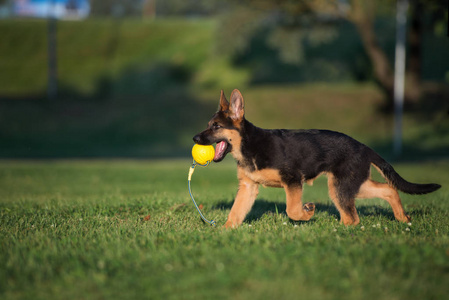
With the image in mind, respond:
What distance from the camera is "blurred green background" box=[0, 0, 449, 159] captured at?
28.0 m

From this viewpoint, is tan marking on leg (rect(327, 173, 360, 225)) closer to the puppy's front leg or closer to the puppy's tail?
the puppy's tail

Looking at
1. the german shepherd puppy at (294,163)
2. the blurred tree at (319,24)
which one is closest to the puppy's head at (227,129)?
the german shepherd puppy at (294,163)

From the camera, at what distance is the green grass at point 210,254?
4.00 metres

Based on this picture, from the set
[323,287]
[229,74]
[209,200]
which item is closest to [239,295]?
[323,287]

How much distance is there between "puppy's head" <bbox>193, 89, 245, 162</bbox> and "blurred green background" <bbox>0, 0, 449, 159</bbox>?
38.2 feet

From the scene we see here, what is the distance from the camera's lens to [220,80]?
40.9m

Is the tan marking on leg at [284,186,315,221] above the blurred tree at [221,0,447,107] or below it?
below

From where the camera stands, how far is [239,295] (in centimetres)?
386

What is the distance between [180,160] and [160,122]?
9049mm

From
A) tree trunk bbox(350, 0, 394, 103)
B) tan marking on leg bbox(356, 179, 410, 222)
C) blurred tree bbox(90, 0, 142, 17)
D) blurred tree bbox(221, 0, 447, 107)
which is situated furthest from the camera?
blurred tree bbox(90, 0, 142, 17)

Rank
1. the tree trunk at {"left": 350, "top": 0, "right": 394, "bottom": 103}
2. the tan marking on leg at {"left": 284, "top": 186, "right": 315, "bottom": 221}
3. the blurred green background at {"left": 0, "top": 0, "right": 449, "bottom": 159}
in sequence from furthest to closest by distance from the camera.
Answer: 1. the blurred green background at {"left": 0, "top": 0, "right": 449, "bottom": 159}
2. the tree trunk at {"left": 350, "top": 0, "right": 394, "bottom": 103}
3. the tan marking on leg at {"left": 284, "top": 186, "right": 315, "bottom": 221}

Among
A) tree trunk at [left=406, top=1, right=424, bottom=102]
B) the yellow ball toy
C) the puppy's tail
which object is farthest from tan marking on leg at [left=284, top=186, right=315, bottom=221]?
tree trunk at [left=406, top=1, right=424, bottom=102]

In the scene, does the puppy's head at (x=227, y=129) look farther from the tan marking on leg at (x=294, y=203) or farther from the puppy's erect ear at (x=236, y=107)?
the tan marking on leg at (x=294, y=203)

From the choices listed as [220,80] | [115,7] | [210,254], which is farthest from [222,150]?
[115,7]
